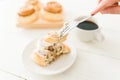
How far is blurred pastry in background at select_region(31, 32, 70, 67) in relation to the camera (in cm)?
63

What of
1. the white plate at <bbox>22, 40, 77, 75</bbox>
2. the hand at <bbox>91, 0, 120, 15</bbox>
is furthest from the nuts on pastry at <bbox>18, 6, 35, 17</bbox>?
the hand at <bbox>91, 0, 120, 15</bbox>

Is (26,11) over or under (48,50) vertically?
over

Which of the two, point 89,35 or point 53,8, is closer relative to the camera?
point 89,35

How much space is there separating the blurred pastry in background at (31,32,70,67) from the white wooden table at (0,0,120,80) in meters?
0.05

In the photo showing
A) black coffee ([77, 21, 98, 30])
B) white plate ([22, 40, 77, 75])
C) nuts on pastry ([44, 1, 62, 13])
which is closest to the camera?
white plate ([22, 40, 77, 75])

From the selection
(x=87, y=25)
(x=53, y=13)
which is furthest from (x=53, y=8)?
(x=87, y=25)

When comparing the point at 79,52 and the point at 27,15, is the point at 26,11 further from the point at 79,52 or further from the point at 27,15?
the point at 79,52

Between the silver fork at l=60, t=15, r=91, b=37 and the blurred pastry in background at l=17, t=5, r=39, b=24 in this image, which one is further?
the blurred pastry in background at l=17, t=5, r=39, b=24

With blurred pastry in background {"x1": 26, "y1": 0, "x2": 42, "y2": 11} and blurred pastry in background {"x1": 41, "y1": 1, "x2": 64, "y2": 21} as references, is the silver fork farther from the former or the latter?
blurred pastry in background {"x1": 26, "y1": 0, "x2": 42, "y2": 11}

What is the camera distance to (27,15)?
818 mm

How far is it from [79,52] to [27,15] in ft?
0.92

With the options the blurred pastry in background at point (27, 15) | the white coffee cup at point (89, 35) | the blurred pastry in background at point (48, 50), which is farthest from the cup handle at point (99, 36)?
the blurred pastry in background at point (27, 15)

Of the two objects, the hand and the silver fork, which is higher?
the hand

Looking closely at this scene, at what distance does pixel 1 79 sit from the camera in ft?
2.01
